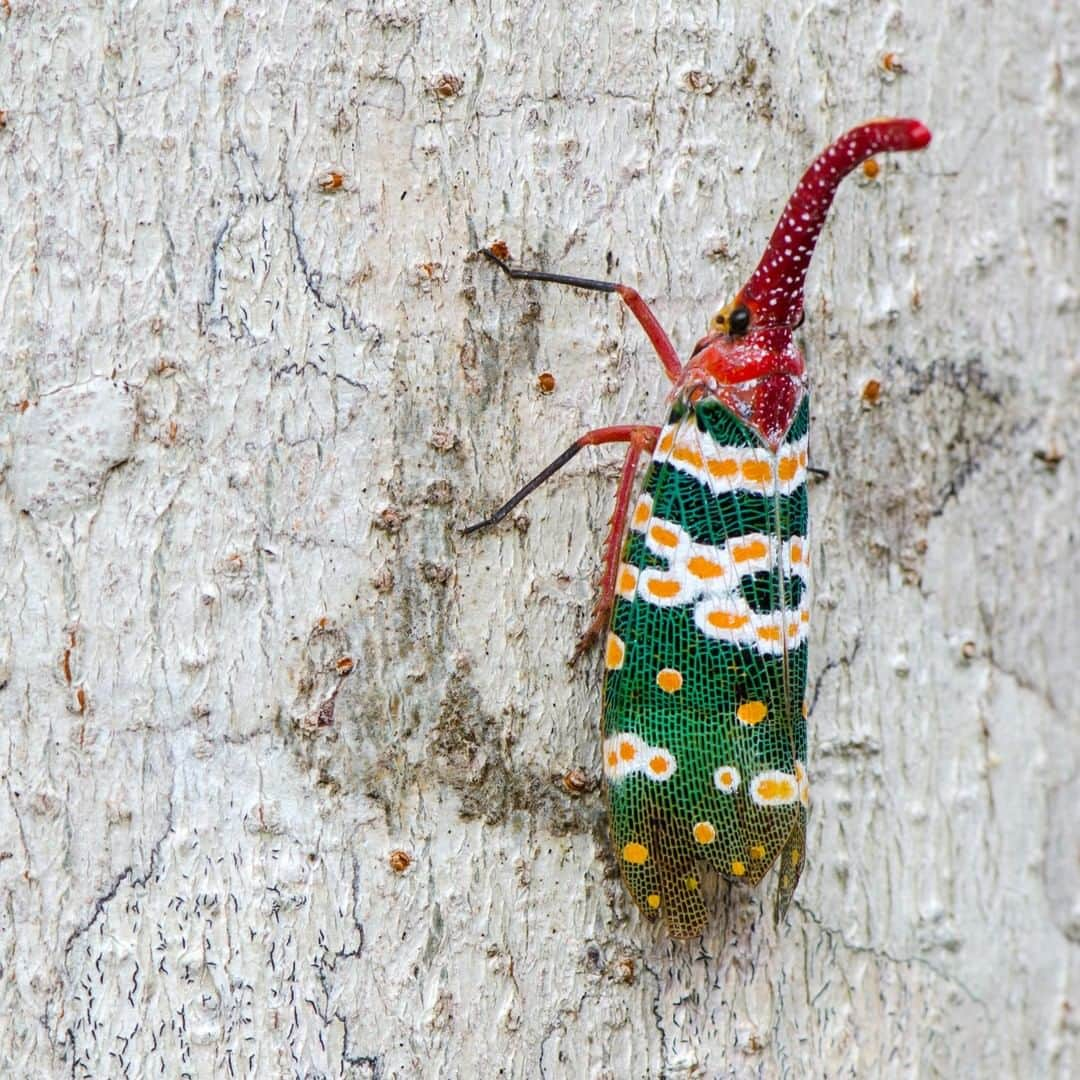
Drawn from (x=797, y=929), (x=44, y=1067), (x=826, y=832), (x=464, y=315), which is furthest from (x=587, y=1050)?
(x=464, y=315)

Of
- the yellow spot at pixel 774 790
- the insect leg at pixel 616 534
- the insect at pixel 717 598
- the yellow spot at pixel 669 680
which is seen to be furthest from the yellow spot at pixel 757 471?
the yellow spot at pixel 774 790

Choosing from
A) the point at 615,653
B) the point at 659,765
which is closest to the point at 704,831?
the point at 659,765

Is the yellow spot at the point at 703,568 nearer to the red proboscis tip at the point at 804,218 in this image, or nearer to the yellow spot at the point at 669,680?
the yellow spot at the point at 669,680

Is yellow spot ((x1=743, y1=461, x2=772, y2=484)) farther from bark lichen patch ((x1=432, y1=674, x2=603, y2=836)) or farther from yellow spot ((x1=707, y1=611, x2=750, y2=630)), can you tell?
bark lichen patch ((x1=432, y1=674, x2=603, y2=836))

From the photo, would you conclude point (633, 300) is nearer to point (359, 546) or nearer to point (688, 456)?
point (688, 456)

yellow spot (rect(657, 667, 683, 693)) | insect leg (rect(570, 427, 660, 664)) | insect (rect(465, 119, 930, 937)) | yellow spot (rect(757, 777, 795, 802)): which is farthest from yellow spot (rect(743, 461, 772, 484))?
yellow spot (rect(757, 777, 795, 802))

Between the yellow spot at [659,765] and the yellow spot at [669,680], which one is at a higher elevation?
the yellow spot at [669,680]
